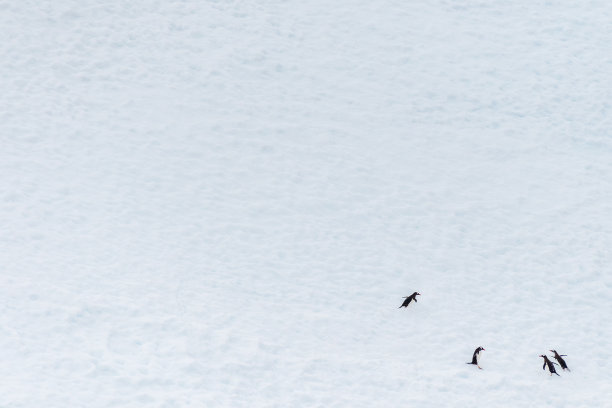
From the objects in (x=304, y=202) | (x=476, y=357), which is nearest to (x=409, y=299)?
(x=476, y=357)

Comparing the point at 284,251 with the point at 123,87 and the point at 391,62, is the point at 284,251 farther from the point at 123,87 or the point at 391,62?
the point at 391,62

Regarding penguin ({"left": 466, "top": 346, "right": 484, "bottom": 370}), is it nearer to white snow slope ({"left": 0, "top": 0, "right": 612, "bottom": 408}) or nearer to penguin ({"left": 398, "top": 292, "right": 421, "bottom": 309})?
white snow slope ({"left": 0, "top": 0, "right": 612, "bottom": 408})

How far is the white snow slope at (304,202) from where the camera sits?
888 centimetres

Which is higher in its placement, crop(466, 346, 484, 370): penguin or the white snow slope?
the white snow slope

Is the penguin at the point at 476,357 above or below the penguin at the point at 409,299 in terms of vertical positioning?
below

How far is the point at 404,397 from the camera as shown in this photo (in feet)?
28.3

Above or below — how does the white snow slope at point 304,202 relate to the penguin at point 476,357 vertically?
above

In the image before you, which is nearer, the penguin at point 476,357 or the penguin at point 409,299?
the penguin at point 476,357

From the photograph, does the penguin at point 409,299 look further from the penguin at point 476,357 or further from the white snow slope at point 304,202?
the penguin at point 476,357

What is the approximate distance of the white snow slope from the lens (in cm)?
888

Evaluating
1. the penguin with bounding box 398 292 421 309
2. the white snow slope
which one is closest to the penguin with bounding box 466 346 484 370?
the white snow slope

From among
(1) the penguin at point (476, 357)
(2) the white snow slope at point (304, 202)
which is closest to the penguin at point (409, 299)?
(2) the white snow slope at point (304, 202)

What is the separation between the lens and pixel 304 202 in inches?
456

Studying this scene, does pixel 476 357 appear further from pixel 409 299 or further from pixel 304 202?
pixel 304 202
